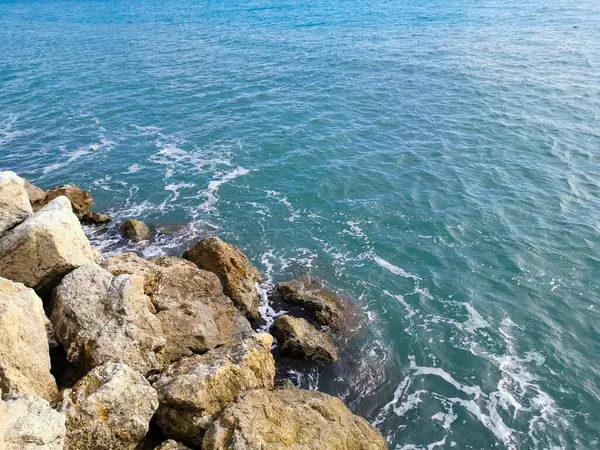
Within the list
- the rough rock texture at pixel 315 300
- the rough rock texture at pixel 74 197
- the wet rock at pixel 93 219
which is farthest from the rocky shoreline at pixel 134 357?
the wet rock at pixel 93 219

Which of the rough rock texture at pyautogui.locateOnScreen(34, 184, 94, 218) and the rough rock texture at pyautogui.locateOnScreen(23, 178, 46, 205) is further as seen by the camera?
the rough rock texture at pyautogui.locateOnScreen(34, 184, 94, 218)

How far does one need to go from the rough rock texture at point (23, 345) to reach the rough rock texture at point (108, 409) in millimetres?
1103

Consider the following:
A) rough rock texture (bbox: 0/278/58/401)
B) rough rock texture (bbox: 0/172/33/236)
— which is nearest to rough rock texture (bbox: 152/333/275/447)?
rough rock texture (bbox: 0/278/58/401)

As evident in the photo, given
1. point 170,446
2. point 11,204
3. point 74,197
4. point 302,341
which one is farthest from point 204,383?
point 74,197

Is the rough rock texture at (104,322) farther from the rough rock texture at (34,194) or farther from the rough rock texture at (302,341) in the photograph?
the rough rock texture at (34,194)

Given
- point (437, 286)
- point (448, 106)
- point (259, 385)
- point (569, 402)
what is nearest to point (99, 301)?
point (259, 385)

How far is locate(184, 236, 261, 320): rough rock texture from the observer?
890 inches

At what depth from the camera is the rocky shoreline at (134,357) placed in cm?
1302

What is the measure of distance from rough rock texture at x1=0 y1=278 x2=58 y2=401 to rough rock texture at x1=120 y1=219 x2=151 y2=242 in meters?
13.5

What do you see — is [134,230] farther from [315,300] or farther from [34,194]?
[315,300]

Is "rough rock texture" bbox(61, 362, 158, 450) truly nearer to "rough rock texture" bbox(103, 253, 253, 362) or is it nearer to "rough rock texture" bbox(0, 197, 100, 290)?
"rough rock texture" bbox(103, 253, 253, 362)

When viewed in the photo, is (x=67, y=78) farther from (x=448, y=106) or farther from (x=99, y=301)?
(x=99, y=301)

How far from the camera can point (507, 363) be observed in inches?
820

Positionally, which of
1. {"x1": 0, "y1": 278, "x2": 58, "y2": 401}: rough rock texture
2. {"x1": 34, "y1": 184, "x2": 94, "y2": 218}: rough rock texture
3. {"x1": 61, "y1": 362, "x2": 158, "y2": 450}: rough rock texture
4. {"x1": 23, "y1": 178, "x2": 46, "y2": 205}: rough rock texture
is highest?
{"x1": 0, "y1": 278, "x2": 58, "y2": 401}: rough rock texture
